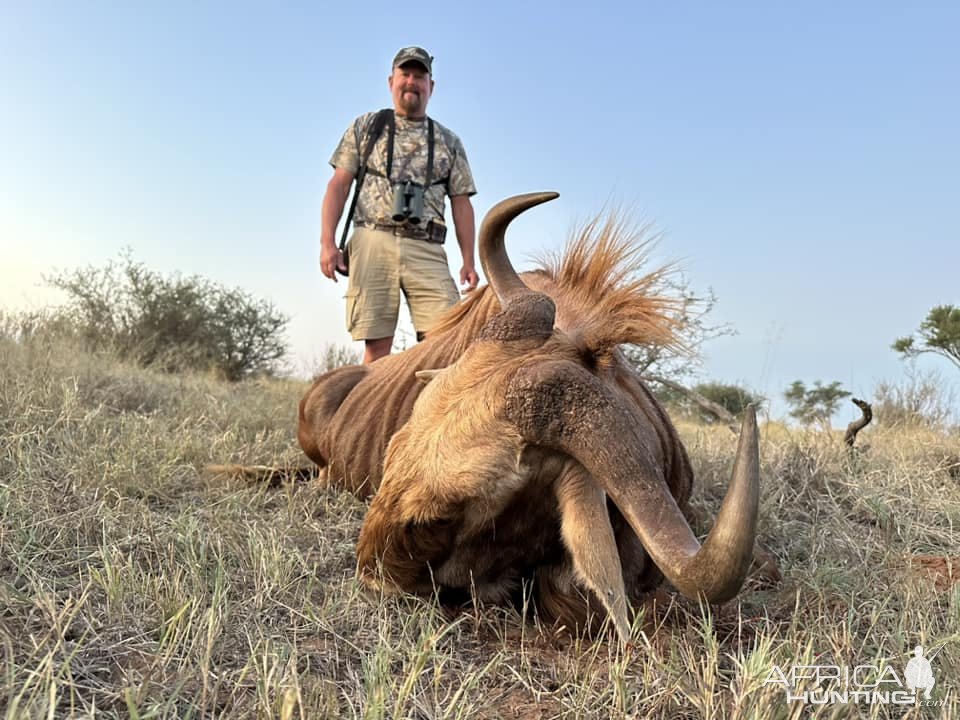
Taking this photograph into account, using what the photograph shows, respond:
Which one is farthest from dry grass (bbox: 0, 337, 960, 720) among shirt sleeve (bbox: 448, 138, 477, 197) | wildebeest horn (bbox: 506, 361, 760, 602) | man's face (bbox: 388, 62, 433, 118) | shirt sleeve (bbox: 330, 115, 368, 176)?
man's face (bbox: 388, 62, 433, 118)

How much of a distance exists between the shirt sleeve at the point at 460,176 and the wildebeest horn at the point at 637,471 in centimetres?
420

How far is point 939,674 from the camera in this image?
68.2 inches

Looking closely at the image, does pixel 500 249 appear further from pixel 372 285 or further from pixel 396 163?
pixel 396 163

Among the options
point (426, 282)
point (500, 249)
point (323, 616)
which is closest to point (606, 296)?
point (500, 249)

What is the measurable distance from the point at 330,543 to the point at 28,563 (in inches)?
40.4

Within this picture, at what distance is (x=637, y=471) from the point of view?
5.39 feet

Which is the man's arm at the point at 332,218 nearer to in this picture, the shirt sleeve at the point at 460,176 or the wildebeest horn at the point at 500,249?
the shirt sleeve at the point at 460,176

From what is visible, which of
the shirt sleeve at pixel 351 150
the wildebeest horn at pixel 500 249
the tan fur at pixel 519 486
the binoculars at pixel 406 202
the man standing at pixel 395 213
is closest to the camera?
the tan fur at pixel 519 486

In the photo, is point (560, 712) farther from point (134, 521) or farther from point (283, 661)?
point (134, 521)

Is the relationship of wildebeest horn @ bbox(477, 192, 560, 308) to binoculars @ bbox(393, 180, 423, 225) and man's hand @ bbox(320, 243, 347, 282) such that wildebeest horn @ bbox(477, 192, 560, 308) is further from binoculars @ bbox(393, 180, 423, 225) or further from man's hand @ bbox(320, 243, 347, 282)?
man's hand @ bbox(320, 243, 347, 282)

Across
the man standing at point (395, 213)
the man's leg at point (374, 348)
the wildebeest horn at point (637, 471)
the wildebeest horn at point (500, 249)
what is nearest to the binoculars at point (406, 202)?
the man standing at point (395, 213)

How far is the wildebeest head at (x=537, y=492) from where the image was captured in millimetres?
1530

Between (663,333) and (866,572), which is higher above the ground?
(663,333)

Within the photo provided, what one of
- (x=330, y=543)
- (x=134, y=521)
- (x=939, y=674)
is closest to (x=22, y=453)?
(x=134, y=521)
